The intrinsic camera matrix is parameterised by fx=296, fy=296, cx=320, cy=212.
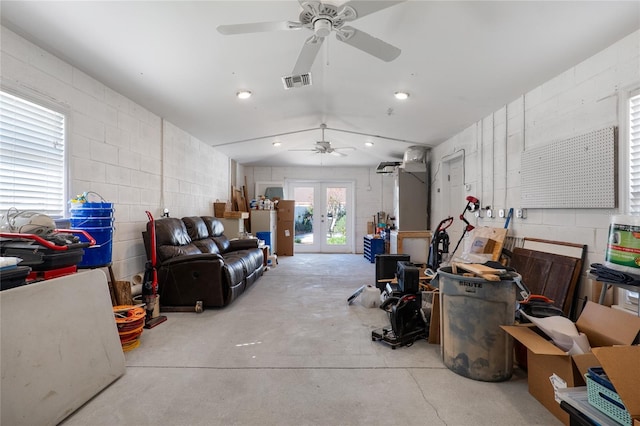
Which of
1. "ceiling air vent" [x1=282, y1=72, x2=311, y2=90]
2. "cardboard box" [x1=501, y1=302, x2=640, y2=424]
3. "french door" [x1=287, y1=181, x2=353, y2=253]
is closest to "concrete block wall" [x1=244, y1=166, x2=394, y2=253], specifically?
"french door" [x1=287, y1=181, x2=353, y2=253]

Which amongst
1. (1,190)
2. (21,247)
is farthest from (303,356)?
(1,190)

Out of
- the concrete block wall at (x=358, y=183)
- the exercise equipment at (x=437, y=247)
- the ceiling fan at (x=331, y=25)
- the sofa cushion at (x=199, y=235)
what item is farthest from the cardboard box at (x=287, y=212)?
the ceiling fan at (x=331, y=25)

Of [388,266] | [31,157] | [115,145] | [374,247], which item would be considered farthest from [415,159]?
[31,157]

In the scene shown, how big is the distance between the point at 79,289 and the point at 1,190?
0.98 m

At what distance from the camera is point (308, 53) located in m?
2.20

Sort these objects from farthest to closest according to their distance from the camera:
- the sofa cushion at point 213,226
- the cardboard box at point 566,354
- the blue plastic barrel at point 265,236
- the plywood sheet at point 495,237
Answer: the blue plastic barrel at point 265,236 < the sofa cushion at point 213,226 < the plywood sheet at point 495,237 < the cardboard box at point 566,354

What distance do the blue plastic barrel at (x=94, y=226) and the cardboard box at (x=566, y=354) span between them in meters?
3.11

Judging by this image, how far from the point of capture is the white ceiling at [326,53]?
6.55 feet

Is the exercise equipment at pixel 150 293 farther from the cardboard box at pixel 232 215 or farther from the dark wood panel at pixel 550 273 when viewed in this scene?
the dark wood panel at pixel 550 273

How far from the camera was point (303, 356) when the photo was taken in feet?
7.58

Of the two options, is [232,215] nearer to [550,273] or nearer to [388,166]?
[388,166]

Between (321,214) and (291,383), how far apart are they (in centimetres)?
648

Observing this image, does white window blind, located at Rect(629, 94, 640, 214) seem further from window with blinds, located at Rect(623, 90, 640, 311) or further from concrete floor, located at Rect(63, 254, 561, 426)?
concrete floor, located at Rect(63, 254, 561, 426)

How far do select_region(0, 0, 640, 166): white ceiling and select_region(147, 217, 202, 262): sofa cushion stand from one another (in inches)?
57.4
